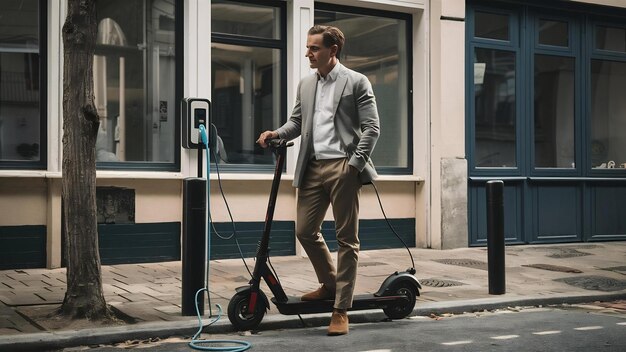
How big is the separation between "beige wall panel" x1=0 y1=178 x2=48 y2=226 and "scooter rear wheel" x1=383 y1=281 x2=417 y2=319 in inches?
176

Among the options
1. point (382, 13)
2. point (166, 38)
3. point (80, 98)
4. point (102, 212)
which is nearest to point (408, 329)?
point (80, 98)

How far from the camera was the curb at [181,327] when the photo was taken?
5.57 meters

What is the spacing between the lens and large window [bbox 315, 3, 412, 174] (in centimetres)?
1207

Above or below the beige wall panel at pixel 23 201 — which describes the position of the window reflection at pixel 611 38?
above

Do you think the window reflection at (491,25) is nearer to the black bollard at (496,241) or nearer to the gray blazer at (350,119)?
the black bollard at (496,241)

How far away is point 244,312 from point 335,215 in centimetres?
96

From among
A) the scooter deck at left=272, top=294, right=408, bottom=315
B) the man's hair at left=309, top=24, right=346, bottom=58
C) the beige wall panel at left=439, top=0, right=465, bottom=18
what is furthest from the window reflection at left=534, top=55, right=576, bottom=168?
the man's hair at left=309, top=24, right=346, bottom=58

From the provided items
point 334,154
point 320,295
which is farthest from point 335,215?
point 320,295

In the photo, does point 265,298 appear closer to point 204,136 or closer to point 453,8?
point 204,136

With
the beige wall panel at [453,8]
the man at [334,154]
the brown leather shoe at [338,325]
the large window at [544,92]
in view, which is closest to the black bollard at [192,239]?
the man at [334,154]

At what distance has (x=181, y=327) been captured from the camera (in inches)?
239

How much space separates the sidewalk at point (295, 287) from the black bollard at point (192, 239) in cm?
19

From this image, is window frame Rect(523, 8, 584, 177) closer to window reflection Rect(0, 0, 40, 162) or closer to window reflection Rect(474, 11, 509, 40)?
window reflection Rect(474, 11, 509, 40)

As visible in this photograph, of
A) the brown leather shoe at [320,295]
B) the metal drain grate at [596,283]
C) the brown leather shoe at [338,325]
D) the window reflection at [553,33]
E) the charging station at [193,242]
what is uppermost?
the window reflection at [553,33]
